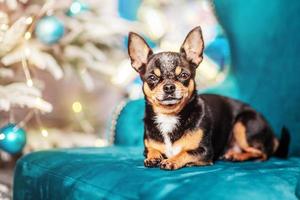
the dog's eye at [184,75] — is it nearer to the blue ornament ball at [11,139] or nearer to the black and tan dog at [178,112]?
the black and tan dog at [178,112]

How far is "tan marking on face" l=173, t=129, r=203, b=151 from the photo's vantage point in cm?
130

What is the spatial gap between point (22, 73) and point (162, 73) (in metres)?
1.26

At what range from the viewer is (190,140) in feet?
4.29

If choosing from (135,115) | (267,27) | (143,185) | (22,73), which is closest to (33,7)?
(22,73)

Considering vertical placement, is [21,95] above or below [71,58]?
below

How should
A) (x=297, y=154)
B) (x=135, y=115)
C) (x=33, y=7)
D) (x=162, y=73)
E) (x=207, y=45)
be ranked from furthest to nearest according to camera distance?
(x=207, y=45) → (x=33, y=7) → (x=135, y=115) → (x=297, y=154) → (x=162, y=73)

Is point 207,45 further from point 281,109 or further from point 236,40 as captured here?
point 281,109

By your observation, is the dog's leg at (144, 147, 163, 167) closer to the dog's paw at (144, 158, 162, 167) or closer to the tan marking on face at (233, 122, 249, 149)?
the dog's paw at (144, 158, 162, 167)

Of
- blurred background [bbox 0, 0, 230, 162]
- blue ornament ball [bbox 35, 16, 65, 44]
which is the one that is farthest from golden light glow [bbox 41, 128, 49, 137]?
blue ornament ball [bbox 35, 16, 65, 44]

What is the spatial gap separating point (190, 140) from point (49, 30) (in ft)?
3.29

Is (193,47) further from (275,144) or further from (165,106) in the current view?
(275,144)

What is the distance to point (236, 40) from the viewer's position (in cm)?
191

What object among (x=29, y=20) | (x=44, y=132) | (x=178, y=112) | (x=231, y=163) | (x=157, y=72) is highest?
(x=29, y=20)

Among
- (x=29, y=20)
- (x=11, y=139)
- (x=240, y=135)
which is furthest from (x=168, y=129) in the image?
(x=29, y=20)
